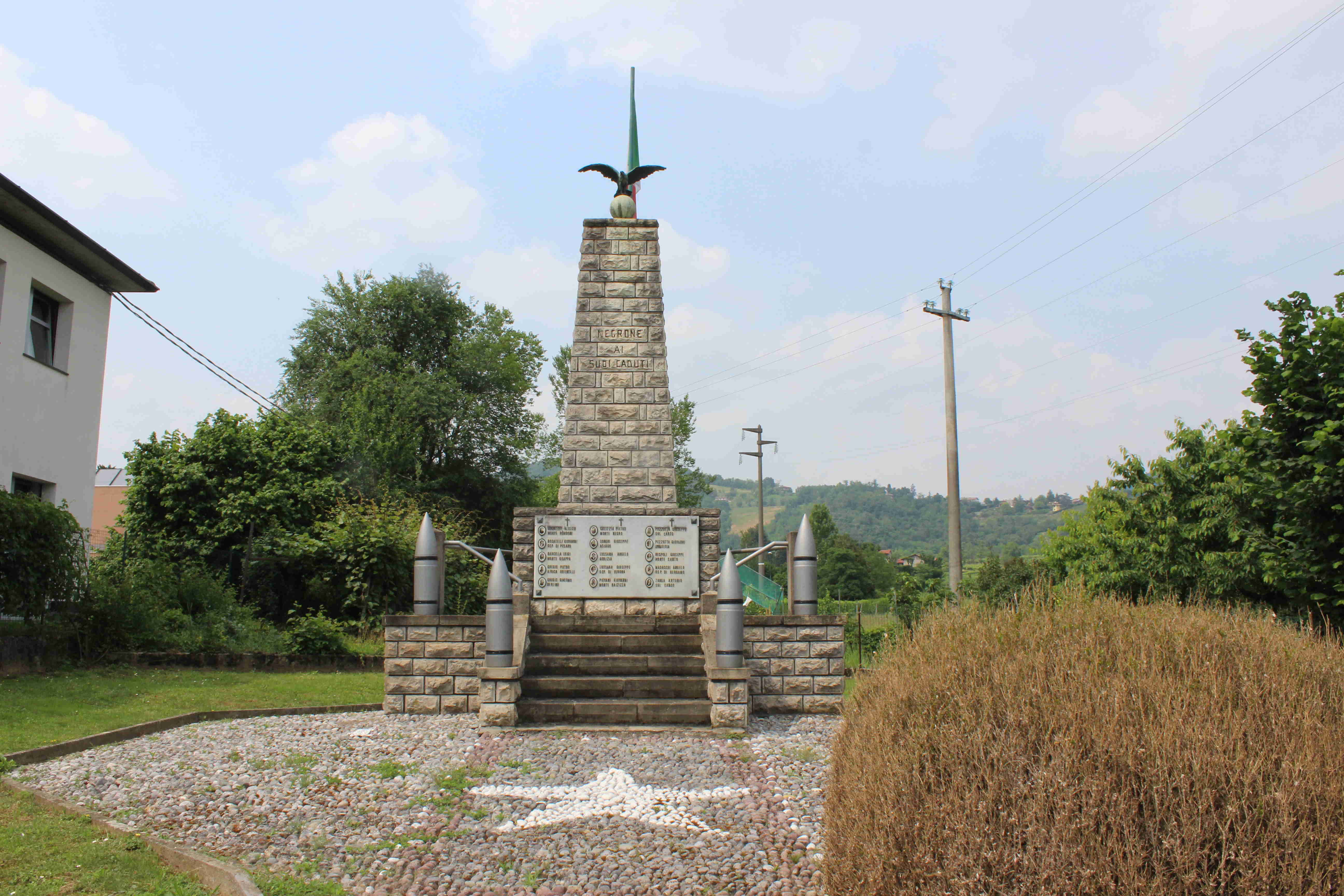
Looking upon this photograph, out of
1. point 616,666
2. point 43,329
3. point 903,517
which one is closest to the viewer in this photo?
point 616,666

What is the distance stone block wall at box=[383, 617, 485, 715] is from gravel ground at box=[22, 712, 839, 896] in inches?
41.8

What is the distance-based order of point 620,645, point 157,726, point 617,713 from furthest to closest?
point 620,645 < point 617,713 < point 157,726

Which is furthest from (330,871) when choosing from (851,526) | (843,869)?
(851,526)

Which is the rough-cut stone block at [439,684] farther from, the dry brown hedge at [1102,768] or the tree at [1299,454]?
the tree at [1299,454]

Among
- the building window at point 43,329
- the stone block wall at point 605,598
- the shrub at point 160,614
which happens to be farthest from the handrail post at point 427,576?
the building window at point 43,329

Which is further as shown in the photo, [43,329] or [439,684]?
[43,329]

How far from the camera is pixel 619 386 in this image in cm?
1027

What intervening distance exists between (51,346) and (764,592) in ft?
54.7

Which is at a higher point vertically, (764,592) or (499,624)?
(499,624)

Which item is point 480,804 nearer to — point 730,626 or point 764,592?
point 730,626

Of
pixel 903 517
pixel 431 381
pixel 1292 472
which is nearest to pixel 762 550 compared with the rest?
pixel 1292 472

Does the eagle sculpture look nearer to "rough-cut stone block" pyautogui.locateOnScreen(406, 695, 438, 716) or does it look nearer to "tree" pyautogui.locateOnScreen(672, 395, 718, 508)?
"rough-cut stone block" pyautogui.locateOnScreen(406, 695, 438, 716)

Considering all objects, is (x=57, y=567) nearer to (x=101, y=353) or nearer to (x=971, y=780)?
(x=101, y=353)

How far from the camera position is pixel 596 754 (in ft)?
21.5
